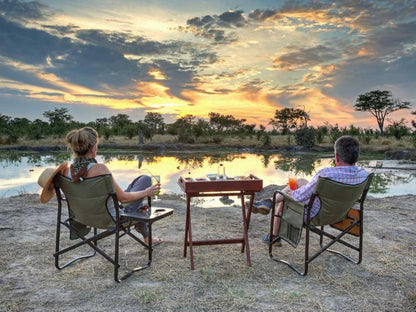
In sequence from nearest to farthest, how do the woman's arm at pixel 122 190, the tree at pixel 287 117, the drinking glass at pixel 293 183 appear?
the woman's arm at pixel 122 190 → the drinking glass at pixel 293 183 → the tree at pixel 287 117

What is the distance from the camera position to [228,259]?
3.50 meters

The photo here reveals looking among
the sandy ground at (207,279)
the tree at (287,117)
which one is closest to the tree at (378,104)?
the tree at (287,117)

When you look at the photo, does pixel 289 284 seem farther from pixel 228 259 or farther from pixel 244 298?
pixel 228 259

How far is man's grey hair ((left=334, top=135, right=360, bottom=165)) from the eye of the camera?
3117 millimetres

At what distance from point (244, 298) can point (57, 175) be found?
183cm

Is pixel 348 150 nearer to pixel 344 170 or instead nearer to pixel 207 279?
pixel 344 170

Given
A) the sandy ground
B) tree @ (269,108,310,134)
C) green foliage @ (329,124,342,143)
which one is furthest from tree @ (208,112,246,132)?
the sandy ground

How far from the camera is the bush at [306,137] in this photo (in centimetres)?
2394

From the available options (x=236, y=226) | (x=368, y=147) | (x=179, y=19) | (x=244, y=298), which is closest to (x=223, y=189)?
(x=244, y=298)

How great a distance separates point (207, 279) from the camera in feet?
9.76

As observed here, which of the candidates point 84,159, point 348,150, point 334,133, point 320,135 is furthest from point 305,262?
point 334,133

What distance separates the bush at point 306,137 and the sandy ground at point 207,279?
2000cm

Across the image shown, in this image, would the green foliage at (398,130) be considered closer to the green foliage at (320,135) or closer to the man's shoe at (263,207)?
the green foliage at (320,135)

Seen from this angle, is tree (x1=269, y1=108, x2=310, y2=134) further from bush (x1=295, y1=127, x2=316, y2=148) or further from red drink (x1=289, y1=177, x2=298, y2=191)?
red drink (x1=289, y1=177, x2=298, y2=191)
